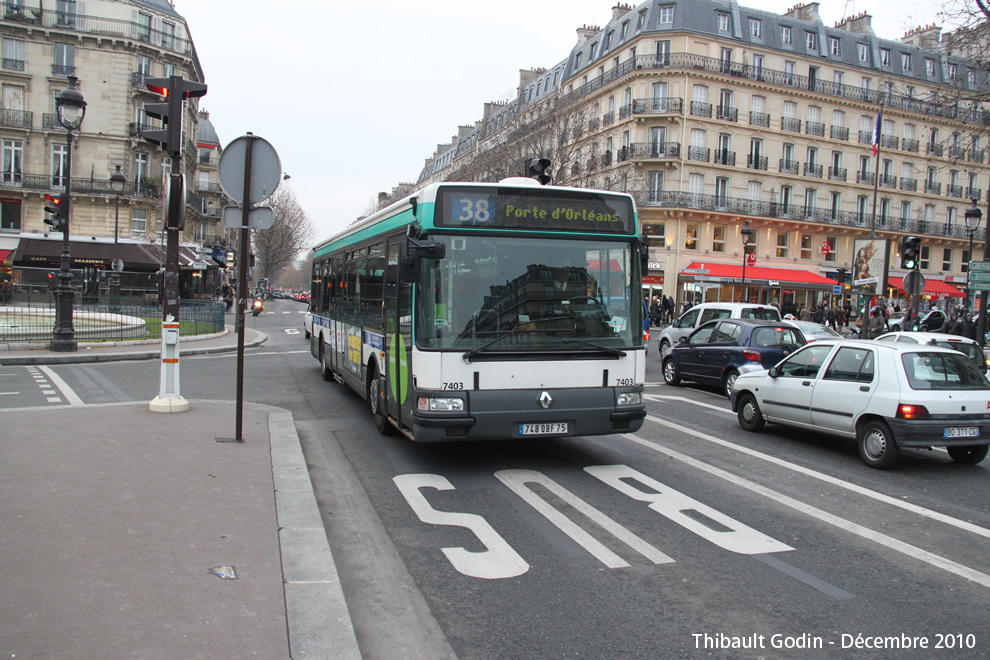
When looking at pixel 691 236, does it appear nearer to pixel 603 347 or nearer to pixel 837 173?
pixel 837 173

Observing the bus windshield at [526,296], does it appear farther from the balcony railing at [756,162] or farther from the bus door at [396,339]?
the balcony railing at [756,162]

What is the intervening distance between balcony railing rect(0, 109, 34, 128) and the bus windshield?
4734 cm

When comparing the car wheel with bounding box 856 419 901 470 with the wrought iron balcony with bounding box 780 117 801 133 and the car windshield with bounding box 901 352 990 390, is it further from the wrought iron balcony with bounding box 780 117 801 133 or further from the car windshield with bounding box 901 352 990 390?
the wrought iron balcony with bounding box 780 117 801 133

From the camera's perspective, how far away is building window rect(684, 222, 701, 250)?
46969mm

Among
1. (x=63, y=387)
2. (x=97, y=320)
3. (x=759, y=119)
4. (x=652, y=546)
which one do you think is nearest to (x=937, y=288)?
(x=759, y=119)

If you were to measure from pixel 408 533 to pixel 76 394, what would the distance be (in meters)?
8.63

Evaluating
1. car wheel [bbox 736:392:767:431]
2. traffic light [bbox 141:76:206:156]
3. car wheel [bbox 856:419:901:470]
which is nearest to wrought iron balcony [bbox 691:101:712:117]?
car wheel [bbox 736:392:767:431]

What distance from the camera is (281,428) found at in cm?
862

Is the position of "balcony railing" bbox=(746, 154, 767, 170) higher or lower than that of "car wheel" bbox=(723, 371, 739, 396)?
higher

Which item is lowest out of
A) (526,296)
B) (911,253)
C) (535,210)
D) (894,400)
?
(894,400)

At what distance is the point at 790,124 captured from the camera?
49125 millimetres

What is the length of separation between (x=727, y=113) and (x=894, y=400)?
1700 inches

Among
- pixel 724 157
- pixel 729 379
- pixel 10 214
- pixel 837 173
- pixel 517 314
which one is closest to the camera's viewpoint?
pixel 517 314

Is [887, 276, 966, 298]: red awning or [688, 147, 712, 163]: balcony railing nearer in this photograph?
[688, 147, 712, 163]: balcony railing
